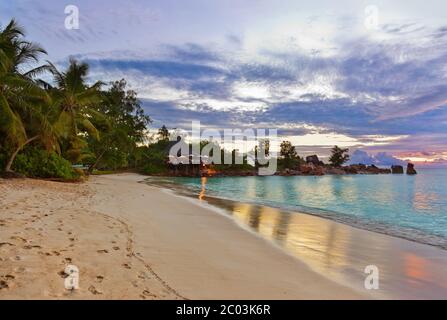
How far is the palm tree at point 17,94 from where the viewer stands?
17.5 m

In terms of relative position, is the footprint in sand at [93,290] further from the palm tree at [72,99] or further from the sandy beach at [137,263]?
the palm tree at [72,99]

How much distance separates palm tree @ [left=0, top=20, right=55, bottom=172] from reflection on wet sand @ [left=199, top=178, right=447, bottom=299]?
12.9 m

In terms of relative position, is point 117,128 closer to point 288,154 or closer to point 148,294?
point 148,294

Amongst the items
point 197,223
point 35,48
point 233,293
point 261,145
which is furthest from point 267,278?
point 261,145

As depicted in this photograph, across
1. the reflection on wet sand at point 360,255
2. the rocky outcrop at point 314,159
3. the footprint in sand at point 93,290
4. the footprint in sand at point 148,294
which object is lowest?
the reflection on wet sand at point 360,255

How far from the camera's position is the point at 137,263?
596 cm

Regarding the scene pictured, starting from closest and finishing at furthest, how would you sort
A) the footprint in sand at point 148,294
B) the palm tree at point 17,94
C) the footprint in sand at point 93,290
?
the footprint in sand at point 93,290 < the footprint in sand at point 148,294 < the palm tree at point 17,94

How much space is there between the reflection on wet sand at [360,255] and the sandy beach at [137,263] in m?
0.42

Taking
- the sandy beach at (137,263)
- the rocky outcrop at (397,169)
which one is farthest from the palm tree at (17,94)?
the rocky outcrop at (397,169)

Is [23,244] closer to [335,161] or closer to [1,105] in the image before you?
[1,105]

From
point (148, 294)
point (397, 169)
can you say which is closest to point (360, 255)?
point (148, 294)

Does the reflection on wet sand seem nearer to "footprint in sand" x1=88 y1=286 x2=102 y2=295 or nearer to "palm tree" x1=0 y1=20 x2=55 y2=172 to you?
"footprint in sand" x1=88 y1=286 x2=102 y2=295

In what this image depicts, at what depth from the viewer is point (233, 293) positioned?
516 cm

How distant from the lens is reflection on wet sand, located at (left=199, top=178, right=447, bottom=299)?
6.68 meters
